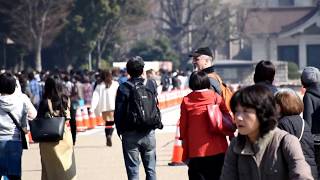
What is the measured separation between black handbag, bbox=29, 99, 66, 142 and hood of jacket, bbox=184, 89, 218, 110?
162 centimetres

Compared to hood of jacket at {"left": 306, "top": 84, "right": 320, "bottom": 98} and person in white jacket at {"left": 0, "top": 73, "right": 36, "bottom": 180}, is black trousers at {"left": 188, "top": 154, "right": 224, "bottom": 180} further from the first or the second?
person in white jacket at {"left": 0, "top": 73, "right": 36, "bottom": 180}

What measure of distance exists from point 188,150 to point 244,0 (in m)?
69.0

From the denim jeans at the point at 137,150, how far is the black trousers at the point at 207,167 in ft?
5.22

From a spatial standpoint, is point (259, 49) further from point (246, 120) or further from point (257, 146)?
point (246, 120)

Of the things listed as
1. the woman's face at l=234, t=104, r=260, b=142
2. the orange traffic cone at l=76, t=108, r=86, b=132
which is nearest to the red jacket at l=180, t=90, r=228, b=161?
the woman's face at l=234, t=104, r=260, b=142

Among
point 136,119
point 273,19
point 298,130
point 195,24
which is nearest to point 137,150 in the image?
point 136,119

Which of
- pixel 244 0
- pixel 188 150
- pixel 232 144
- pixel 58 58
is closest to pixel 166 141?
pixel 188 150

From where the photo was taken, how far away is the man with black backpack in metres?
9.48

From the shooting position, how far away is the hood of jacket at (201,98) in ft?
26.4

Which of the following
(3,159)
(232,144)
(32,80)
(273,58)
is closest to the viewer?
(232,144)

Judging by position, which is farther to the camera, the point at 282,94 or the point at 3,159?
the point at 3,159

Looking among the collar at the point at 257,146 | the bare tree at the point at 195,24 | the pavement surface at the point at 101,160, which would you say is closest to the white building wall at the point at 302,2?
the bare tree at the point at 195,24

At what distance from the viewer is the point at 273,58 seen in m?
67.4

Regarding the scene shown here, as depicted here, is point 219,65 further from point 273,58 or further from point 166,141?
point 166,141
